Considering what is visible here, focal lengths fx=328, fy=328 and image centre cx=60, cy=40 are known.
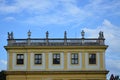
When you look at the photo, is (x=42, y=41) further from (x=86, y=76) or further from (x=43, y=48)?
(x=86, y=76)

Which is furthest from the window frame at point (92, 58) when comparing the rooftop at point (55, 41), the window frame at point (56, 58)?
the window frame at point (56, 58)

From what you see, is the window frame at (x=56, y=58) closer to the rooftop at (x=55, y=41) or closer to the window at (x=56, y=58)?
the window at (x=56, y=58)

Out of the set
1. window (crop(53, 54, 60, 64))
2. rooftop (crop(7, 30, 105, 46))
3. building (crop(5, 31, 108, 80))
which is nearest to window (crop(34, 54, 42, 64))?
building (crop(5, 31, 108, 80))

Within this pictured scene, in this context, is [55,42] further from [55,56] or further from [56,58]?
[56,58]

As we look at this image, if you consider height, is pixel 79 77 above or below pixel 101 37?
below

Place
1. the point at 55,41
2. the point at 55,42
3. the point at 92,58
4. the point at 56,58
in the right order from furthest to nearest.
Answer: the point at 55,41 < the point at 55,42 < the point at 92,58 < the point at 56,58

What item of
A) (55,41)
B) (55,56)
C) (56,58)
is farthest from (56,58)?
(55,41)

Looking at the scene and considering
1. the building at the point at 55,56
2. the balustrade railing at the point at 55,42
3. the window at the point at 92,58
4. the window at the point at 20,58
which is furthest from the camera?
the balustrade railing at the point at 55,42

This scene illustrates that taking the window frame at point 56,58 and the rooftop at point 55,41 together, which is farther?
the rooftop at point 55,41

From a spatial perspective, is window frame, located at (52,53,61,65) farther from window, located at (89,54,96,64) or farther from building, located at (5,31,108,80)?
window, located at (89,54,96,64)

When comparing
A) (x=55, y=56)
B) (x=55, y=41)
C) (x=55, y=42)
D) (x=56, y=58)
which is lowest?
(x=56, y=58)

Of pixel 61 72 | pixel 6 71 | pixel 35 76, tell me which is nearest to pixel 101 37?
pixel 61 72

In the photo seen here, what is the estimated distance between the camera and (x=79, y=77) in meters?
48.6

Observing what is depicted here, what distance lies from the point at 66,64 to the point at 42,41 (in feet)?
16.7
